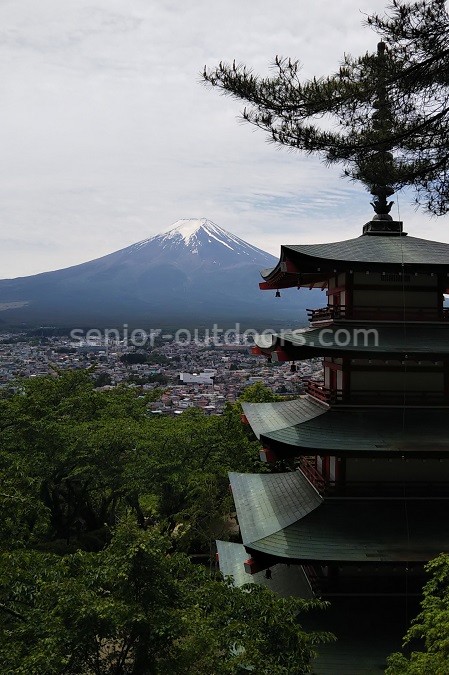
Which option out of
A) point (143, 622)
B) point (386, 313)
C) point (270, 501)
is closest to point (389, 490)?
point (270, 501)

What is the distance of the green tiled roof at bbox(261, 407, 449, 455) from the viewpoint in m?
9.81

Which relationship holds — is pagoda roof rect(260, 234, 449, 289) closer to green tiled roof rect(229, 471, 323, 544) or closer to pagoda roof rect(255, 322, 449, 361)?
pagoda roof rect(255, 322, 449, 361)

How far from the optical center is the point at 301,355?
34.9 feet

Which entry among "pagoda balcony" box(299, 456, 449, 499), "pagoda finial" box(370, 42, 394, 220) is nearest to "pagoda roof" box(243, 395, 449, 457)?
"pagoda balcony" box(299, 456, 449, 499)

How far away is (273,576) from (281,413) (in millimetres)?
3781

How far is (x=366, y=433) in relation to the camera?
10.4 meters

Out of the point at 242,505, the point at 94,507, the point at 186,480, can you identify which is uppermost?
the point at 242,505

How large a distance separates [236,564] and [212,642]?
5.99 m

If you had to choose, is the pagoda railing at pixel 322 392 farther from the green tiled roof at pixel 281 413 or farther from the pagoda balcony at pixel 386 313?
the pagoda balcony at pixel 386 313

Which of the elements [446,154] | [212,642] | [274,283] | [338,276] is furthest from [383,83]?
[212,642]

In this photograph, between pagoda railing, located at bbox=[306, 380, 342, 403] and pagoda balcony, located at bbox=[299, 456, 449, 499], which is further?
pagoda railing, located at bbox=[306, 380, 342, 403]

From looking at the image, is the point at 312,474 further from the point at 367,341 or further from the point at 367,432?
the point at 367,341

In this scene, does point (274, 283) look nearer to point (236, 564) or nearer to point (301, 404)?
point (301, 404)

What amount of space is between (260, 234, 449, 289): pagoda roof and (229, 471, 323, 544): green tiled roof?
4.85 metres
